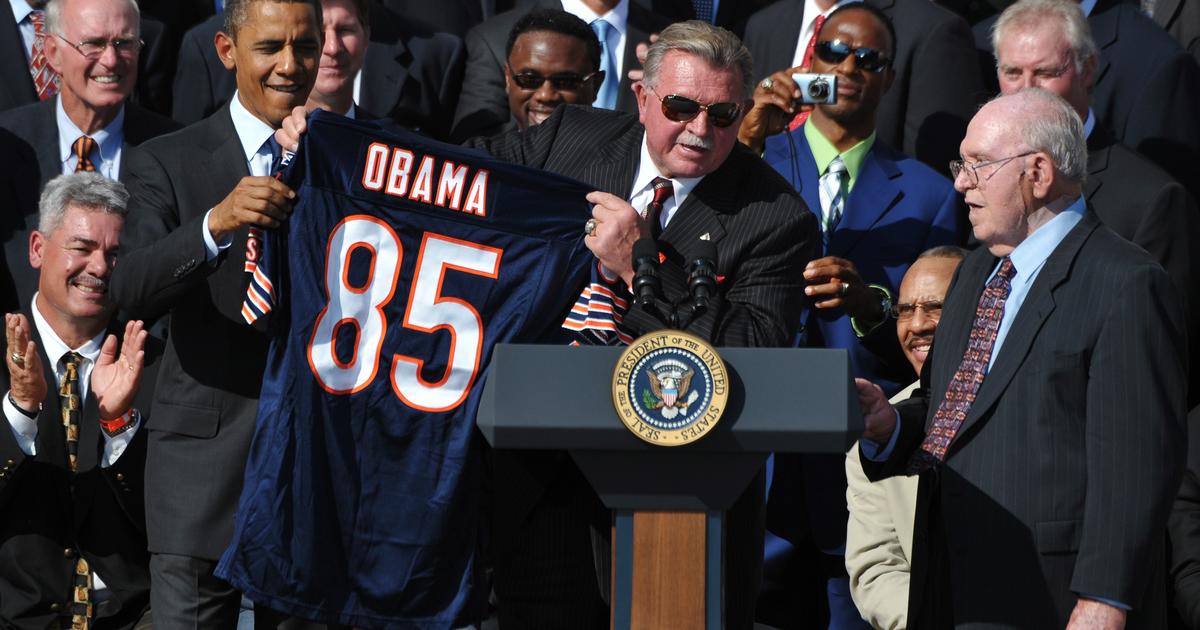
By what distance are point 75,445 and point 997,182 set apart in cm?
322

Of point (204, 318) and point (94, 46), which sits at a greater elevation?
point (94, 46)

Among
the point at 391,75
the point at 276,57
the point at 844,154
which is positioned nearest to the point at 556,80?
the point at 391,75

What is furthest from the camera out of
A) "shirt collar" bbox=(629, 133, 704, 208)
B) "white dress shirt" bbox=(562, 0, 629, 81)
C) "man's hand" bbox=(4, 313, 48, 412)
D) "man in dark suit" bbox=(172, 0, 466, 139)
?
"white dress shirt" bbox=(562, 0, 629, 81)

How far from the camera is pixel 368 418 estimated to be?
4.67 m

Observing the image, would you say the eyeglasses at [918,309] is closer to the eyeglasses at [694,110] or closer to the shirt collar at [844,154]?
the shirt collar at [844,154]

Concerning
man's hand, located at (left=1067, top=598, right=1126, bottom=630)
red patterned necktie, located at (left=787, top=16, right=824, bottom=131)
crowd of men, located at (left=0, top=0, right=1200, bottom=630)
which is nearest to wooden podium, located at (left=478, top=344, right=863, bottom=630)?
crowd of men, located at (left=0, top=0, right=1200, bottom=630)

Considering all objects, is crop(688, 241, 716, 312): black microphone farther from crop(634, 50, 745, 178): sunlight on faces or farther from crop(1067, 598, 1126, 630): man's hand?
crop(1067, 598, 1126, 630): man's hand

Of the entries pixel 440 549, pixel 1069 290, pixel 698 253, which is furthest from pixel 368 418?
pixel 1069 290

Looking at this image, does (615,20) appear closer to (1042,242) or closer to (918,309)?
(918,309)

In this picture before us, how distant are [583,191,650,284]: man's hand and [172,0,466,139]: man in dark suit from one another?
113 inches

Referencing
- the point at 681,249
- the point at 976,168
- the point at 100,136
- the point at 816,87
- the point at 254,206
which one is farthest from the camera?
the point at 100,136

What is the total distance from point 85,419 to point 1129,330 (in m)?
3.44

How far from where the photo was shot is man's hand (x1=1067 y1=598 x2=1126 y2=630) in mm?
4043

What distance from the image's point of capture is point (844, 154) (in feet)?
20.5
